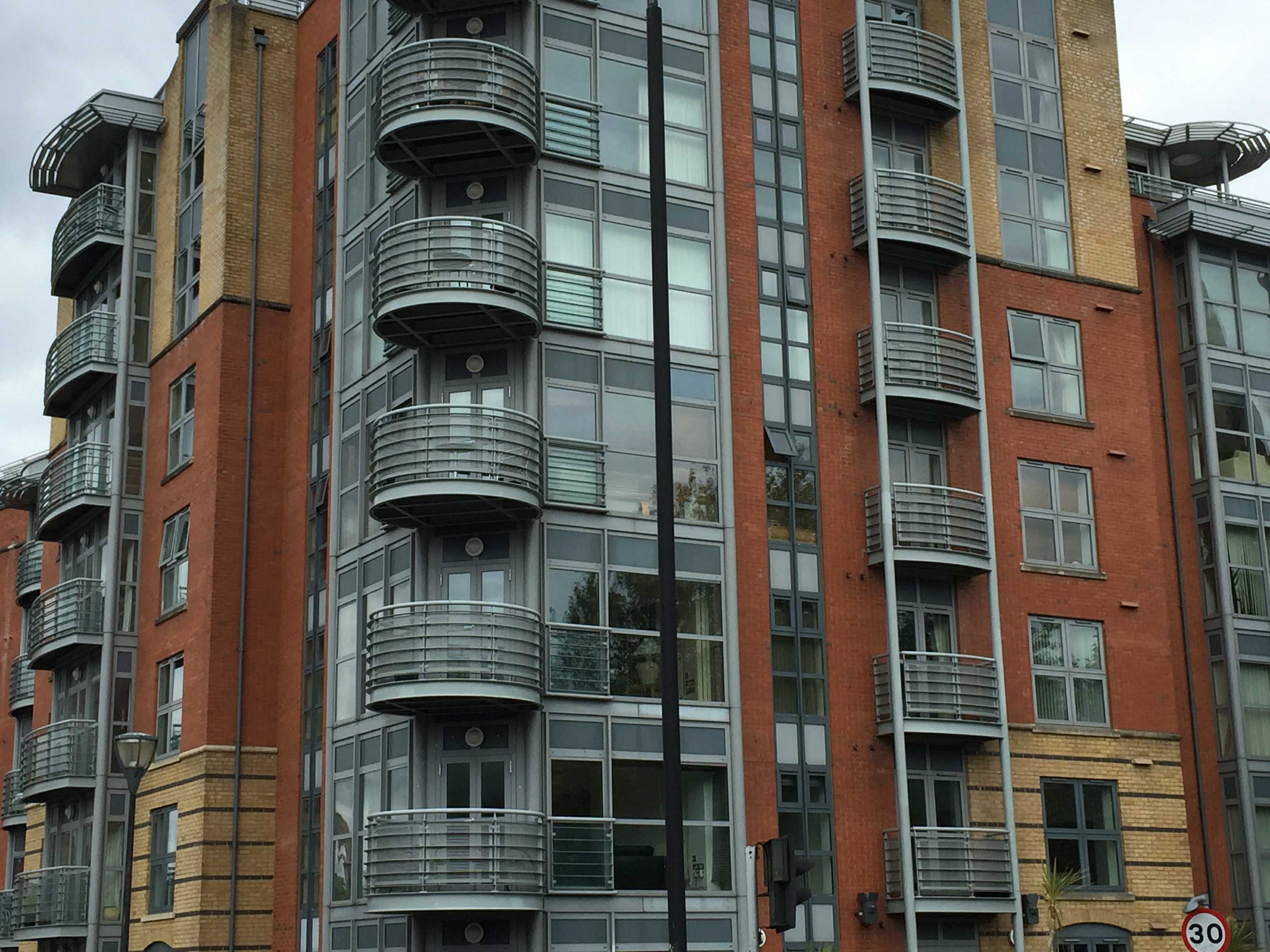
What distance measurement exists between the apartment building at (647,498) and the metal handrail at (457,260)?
0.09 metres

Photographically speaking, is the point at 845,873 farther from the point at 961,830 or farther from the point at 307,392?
the point at 307,392

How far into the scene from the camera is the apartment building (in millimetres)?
26141

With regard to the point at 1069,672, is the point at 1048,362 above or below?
above

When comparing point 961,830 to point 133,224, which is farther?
point 133,224

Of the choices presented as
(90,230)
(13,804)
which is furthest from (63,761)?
(90,230)

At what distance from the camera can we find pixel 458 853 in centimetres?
2459

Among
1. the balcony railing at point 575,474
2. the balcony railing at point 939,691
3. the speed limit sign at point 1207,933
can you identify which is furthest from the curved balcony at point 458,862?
the speed limit sign at point 1207,933

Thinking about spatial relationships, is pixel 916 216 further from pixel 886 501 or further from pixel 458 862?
pixel 458 862

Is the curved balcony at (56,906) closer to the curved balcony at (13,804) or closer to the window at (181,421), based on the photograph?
the curved balcony at (13,804)

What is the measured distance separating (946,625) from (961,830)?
3.61 metres

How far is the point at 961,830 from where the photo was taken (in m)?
27.7

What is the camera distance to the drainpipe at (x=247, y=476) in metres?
30.5

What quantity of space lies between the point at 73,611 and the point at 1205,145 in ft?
87.3

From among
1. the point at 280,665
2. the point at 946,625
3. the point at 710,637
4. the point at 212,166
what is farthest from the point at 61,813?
the point at 946,625
